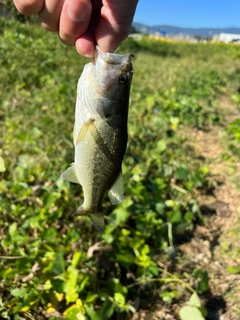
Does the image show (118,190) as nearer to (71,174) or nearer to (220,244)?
(71,174)

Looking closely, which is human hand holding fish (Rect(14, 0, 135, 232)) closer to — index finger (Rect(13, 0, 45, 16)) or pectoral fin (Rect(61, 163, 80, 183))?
index finger (Rect(13, 0, 45, 16))

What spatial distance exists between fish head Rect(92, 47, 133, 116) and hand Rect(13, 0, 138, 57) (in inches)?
3.4

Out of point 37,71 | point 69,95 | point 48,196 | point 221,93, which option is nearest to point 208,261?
point 48,196

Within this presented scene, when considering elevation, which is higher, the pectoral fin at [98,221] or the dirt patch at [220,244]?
the pectoral fin at [98,221]

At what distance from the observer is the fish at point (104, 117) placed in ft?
4.37

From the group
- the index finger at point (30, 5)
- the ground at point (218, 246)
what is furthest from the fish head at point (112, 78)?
the ground at point (218, 246)

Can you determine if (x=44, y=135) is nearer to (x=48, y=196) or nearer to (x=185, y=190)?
(x=48, y=196)

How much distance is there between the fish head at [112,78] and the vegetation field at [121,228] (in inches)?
18.6

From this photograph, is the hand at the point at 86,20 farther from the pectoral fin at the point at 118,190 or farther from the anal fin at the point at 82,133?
the pectoral fin at the point at 118,190

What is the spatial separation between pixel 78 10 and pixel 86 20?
0.06 metres

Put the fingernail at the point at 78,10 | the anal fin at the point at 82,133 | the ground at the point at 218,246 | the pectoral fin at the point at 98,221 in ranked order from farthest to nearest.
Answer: the ground at the point at 218,246 → the pectoral fin at the point at 98,221 → the anal fin at the point at 82,133 → the fingernail at the point at 78,10

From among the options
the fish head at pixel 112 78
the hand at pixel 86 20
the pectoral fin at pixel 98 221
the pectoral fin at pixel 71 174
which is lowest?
the pectoral fin at pixel 98 221

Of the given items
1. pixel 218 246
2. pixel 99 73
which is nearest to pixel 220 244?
pixel 218 246

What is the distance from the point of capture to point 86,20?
4.41ft
